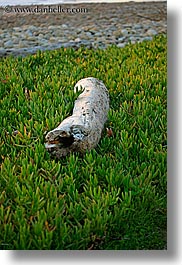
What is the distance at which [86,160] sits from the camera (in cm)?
170

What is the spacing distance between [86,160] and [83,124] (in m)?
0.11

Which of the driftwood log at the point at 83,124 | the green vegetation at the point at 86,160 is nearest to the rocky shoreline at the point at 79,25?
the green vegetation at the point at 86,160

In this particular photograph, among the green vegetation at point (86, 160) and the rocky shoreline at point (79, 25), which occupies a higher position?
the rocky shoreline at point (79, 25)

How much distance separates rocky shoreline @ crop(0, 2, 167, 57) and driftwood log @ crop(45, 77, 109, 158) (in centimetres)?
17

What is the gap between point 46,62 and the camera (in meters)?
1.93

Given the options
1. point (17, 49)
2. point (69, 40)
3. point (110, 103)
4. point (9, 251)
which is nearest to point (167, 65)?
point (110, 103)

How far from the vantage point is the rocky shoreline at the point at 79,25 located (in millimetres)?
1823

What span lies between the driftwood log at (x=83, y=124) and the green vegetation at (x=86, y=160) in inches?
1.1

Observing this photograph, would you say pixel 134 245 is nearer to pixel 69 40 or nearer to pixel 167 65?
pixel 167 65

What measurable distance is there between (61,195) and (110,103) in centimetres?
38

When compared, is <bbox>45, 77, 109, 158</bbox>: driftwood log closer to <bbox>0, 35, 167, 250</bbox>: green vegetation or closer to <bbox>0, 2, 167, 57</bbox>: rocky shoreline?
<bbox>0, 35, 167, 250</bbox>: green vegetation

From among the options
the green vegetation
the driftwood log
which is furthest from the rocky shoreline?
the driftwood log

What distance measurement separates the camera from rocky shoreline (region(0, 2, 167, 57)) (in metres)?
1.82

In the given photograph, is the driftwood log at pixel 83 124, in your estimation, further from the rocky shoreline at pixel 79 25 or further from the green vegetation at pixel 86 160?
the rocky shoreline at pixel 79 25
